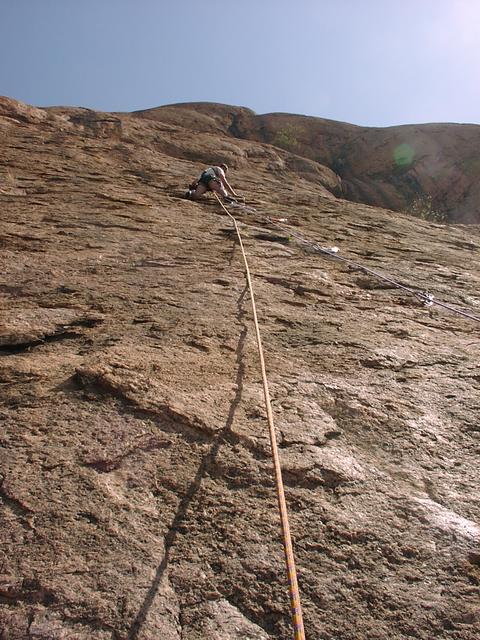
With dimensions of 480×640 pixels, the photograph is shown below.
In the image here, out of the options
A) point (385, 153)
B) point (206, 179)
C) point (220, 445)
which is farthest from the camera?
point (385, 153)

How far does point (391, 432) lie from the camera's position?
2.16m

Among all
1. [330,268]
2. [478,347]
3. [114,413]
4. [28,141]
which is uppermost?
[28,141]

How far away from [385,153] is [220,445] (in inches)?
695

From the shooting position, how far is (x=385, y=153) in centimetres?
1728

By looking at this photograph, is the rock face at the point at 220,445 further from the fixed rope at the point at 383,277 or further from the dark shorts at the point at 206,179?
the dark shorts at the point at 206,179

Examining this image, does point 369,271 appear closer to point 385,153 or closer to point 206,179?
point 206,179

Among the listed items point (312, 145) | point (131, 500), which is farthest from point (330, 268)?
point (312, 145)

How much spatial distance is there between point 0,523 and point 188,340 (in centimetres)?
144

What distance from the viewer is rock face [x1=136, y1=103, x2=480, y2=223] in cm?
1566

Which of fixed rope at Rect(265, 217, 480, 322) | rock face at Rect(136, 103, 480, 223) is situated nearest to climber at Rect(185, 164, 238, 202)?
fixed rope at Rect(265, 217, 480, 322)

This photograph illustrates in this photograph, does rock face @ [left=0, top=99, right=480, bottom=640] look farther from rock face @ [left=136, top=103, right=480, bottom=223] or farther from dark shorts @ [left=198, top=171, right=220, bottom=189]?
rock face @ [left=136, top=103, right=480, bottom=223]

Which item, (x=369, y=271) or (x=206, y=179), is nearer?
(x=369, y=271)

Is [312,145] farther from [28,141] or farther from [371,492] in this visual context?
[371,492]

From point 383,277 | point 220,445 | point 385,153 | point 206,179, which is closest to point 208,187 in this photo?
point 206,179
